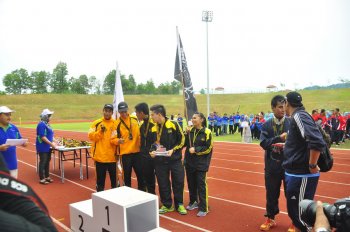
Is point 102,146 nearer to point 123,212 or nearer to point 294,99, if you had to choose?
point 123,212

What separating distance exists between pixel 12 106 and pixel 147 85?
5334cm

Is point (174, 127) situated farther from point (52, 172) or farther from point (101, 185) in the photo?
point (52, 172)

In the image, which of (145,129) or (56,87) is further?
(56,87)

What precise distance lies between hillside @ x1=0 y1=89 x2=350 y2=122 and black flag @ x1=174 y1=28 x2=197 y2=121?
4517 centimetres

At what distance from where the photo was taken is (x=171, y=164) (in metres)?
5.55

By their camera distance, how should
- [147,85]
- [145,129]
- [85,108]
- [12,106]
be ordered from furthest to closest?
1. [147,85]
2. [85,108]
3. [12,106]
4. [145,129]

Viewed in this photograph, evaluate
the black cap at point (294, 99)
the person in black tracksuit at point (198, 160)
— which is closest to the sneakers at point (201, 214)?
the person in black tracksuit at point (198, 160)

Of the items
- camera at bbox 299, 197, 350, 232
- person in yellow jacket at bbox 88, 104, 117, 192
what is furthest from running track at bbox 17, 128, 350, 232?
camera at bbox 299, 197, 350, 232

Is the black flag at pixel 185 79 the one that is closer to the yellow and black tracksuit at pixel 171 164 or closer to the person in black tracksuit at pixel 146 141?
the yellow and black tracksuit at pixel 171 164

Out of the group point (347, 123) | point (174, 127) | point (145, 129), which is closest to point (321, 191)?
point (174, 127)

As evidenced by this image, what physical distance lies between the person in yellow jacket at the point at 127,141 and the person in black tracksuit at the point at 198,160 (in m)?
1.08

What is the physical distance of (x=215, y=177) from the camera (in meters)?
8.16

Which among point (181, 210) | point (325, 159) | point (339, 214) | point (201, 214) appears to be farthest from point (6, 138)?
point (339, 214)

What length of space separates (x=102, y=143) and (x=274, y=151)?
3.41m
